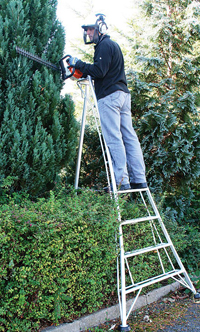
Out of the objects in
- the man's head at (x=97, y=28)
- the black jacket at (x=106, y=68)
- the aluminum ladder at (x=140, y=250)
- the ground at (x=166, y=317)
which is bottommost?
the ground at (x=166, y=317)

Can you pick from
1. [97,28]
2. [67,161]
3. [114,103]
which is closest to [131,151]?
[114,103]

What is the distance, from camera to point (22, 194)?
301 centimetres

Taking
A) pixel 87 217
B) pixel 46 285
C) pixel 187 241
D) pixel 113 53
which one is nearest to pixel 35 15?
pixel 113 53

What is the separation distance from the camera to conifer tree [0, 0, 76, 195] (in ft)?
9.61

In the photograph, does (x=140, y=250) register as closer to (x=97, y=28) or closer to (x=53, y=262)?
(x=53, y=262)

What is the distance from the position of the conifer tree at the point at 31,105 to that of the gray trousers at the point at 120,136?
18.7 inches

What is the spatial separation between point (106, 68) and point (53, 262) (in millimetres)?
1999

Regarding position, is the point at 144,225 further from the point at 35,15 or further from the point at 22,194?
the point at 35,15

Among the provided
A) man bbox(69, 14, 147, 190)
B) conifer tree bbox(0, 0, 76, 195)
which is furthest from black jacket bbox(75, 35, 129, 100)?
conifer tree bbox(0, 0, 76, 195)

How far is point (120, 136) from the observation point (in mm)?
3139

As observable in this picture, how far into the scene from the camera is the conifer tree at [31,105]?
293 centimetres

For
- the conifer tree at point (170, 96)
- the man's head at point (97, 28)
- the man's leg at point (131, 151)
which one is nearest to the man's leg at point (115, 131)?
the man's leg at point (131, 151)

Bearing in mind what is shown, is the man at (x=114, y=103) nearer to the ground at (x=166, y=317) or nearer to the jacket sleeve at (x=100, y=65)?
the jacket sleeve at (x=100, y=65)

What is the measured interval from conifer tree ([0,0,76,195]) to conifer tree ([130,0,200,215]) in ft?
5.14
